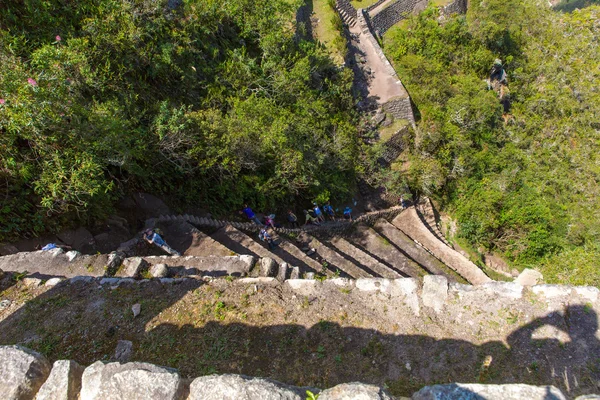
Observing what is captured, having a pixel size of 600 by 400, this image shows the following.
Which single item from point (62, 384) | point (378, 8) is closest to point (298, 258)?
point (62, 384)

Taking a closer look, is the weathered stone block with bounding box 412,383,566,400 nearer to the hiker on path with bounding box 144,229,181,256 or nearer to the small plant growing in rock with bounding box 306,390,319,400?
the small plant growing in rock with bounding box 306,390,319,400

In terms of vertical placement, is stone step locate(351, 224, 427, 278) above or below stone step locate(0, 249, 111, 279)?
below

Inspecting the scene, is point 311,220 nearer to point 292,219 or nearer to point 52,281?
point 292,219

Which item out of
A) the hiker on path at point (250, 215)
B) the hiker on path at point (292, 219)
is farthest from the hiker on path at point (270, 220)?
the hiker on path at point (292, 219)

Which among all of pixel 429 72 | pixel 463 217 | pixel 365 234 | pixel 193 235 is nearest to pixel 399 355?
pixel 193 235

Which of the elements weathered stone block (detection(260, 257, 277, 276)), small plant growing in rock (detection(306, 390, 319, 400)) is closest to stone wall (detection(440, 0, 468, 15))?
weathered stone block (detection(260, 257, 277, 276))

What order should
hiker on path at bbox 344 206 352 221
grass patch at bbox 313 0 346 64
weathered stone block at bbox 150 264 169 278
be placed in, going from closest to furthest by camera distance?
weathered stone block at bbox 150 264 169 278, hiker on path at bbox 344 206 352 221, grass patch at bbox 313 0 346 64

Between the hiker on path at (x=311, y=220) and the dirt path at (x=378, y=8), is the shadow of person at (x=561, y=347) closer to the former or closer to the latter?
the hiker on path at (x=311, y=220)
